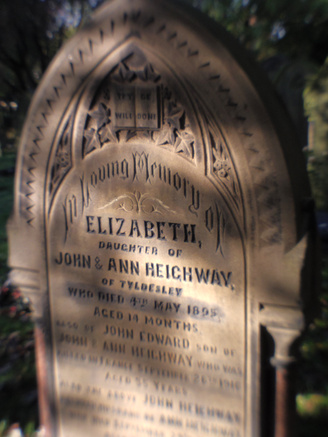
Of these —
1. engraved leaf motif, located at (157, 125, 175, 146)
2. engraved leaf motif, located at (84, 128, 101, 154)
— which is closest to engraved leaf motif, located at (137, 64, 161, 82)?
engraved leaf motif, located at (157, 125, 175, 146)

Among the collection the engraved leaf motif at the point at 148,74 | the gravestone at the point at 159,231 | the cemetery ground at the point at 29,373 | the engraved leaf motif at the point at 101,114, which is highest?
the engraved leaf motif at the point at 148,74

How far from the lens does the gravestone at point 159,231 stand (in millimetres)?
1907

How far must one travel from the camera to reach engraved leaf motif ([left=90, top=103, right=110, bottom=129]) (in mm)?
2171

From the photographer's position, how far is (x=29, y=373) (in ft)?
11.9

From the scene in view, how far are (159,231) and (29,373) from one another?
224 centimetres

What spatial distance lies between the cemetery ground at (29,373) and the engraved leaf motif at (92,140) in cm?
151

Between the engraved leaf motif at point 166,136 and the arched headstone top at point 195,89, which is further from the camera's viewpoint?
A: the engraved leaf motif at point 166,136

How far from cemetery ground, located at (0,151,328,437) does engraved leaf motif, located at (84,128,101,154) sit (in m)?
1.51

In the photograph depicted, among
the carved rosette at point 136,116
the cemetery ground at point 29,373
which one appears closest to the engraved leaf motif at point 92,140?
the carved rosette at point 136,116

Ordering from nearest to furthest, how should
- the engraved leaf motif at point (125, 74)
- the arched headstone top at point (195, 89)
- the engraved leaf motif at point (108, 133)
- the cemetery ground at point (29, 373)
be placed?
the arched headstone top at point (195, 89)
the engraved leaf motif at point (125, 74)
the engraved leaf motif at point (108, 133)
the cemetery ground at point (29, 373)

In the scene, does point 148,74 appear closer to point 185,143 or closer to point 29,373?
point 185,143

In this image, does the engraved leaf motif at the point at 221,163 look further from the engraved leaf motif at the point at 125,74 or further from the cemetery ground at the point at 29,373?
the cemetery ground at the point at 29,373

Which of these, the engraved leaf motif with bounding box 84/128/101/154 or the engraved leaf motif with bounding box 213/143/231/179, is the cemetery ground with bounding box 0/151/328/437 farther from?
the engraved leaf motif with bounding box 84/128/101/154

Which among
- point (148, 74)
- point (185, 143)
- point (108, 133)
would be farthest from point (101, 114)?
point (185, 143)
